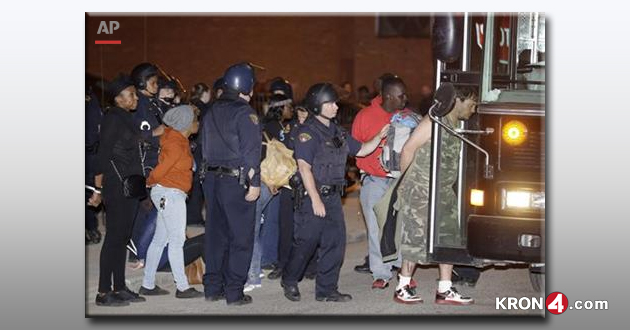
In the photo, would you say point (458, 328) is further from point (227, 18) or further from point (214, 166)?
point (227, 18)

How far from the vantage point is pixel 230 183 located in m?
8.48

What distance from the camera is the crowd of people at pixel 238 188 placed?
8.41m

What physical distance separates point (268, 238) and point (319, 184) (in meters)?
1.68

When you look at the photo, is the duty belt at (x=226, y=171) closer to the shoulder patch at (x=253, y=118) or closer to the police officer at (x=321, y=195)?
the shoulder patch at (x=253, y=118)

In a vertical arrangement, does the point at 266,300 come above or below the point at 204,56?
below

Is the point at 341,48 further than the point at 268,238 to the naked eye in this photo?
Yes

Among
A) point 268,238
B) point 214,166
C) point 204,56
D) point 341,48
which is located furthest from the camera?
point 341,48

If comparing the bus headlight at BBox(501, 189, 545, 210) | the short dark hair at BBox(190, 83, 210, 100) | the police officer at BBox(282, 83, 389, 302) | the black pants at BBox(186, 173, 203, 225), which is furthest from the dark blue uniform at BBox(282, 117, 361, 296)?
the black pants at BBox(186, 173, 203, 225)

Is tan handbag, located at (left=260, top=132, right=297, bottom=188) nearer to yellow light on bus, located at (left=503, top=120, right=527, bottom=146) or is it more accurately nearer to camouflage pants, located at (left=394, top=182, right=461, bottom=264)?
camouflage pants, located at (left=394, top=182, right=461, bottom=264)

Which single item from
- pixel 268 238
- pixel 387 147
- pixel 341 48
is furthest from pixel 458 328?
pixel 341 48

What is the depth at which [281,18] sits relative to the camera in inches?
929

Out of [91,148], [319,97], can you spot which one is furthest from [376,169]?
[91,148]

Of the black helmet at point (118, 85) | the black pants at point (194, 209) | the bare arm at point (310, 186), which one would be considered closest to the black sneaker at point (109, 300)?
the black helmet at point (118, 85)

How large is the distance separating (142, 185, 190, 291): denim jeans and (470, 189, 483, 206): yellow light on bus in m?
2.35
